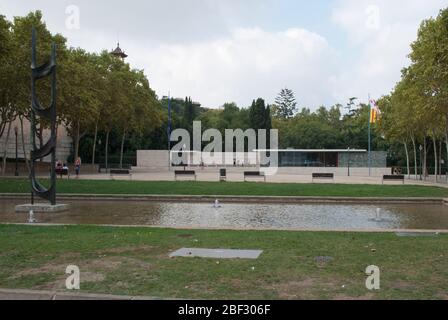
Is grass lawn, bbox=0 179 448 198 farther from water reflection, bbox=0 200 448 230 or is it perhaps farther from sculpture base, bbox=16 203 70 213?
sculpture base, bbox=16 203 70 213

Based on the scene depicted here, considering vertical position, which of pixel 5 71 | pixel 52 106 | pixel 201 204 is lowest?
pixel 201 204

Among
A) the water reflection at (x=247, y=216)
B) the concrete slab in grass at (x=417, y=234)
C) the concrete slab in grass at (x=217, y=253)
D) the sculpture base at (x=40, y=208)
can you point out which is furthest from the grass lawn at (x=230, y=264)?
the sculpture base at (x=40, y=208)

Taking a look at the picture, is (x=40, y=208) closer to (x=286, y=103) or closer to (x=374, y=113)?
(x=374, y=113)

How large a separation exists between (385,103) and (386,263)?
4745 centimetres

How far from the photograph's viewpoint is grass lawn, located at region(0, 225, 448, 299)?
23.1ft

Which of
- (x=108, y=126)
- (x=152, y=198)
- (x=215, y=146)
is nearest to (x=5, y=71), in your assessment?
(x=152, y=198)

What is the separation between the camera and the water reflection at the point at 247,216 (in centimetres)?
1566

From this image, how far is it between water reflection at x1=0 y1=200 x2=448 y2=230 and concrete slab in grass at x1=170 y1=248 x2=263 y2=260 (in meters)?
4.50

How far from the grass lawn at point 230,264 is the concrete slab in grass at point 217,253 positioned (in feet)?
0.76

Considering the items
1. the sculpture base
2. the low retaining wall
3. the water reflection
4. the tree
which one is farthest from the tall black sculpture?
the tree

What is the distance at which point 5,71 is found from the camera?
107ft

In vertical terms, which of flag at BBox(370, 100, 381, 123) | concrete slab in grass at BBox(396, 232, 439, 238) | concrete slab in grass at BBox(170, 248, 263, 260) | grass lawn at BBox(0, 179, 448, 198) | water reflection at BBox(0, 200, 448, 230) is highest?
flag at BBox(370, 100, 381, 123)
